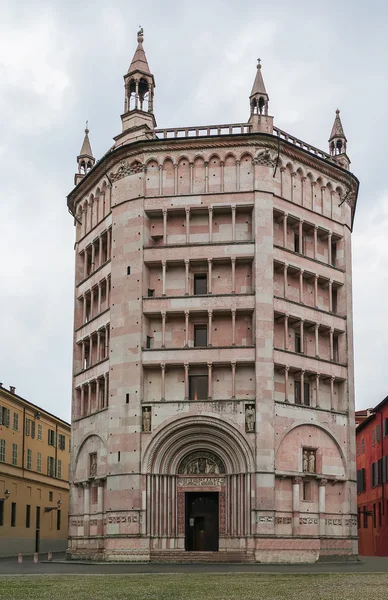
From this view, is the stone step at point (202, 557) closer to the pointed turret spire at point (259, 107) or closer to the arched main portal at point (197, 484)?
the arched main portal at point (197, 484)

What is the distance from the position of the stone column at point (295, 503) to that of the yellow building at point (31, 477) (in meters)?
33.1

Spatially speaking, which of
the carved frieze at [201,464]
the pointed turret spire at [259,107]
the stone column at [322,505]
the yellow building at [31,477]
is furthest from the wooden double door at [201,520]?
the yellow building at [31,477]

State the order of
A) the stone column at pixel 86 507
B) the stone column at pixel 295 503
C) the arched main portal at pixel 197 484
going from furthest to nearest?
the stone column at pixel 86 507 → the stone column at pixel 295 503 → the arched main portal at pixel 197 484

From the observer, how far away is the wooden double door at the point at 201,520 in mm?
56875

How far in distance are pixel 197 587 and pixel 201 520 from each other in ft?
84.9

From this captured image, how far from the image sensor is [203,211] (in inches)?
2371

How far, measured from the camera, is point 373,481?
84938 mm

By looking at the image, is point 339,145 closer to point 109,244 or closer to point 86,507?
point 109,244

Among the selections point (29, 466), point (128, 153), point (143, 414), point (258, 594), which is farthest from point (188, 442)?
point (29, 466)

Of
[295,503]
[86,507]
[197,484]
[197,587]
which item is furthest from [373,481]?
[197,587]

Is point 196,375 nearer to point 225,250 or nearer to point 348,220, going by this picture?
point 225,250

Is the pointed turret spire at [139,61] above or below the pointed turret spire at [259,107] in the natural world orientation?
above

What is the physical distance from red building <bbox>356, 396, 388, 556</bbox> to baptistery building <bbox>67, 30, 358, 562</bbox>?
19.2 metres

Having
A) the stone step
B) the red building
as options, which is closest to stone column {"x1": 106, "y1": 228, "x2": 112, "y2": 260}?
the stone step
